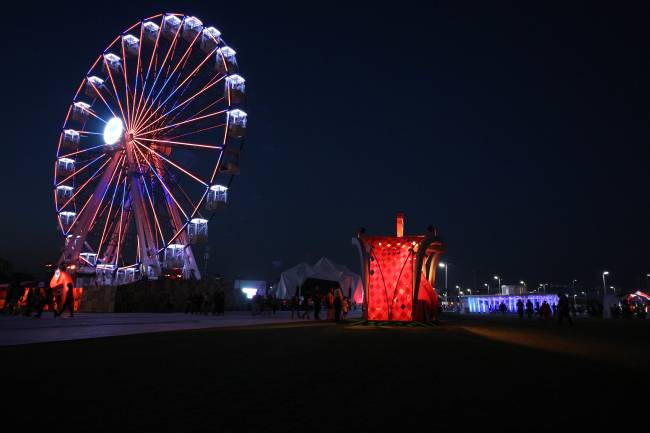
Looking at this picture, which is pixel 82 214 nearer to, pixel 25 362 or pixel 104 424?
pixel 25 362

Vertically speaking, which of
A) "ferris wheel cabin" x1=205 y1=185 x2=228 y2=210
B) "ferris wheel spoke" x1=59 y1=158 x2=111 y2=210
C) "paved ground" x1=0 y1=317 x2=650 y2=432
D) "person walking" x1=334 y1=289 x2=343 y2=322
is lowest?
"paved ground" x1=0 y1=317 x2=650 y2=432

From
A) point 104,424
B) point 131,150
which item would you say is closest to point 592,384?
point 104,424

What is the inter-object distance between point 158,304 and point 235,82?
1501 cm

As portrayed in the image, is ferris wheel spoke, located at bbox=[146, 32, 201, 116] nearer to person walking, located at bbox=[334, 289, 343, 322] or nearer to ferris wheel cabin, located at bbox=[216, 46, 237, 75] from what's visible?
ferris wheel cabin, located at bbox=[216, 46, 237, 75]

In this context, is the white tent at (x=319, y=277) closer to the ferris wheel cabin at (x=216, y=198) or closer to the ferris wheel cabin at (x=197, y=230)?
the ferris wheel cabin at (x=197, y=230)

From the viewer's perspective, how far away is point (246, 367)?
20.3ft

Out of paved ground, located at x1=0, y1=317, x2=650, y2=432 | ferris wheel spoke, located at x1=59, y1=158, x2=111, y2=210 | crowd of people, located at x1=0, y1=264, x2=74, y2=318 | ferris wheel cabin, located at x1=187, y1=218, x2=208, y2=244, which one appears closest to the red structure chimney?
paved ground, located at x1=0, y1=317, x2=650, y2=432

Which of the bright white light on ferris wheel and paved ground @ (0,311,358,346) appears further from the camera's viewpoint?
the bright white light on ferris wheel

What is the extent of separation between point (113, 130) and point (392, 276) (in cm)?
2166

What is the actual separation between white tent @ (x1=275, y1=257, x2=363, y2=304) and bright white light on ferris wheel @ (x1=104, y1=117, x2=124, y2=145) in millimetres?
28775

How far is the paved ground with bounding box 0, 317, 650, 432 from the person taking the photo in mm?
3449

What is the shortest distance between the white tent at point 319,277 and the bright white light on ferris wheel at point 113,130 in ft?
94.4

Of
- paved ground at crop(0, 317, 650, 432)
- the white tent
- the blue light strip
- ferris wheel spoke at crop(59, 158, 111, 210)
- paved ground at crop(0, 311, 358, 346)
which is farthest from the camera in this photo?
the blue light strip

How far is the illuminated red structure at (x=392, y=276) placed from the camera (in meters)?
17.9
